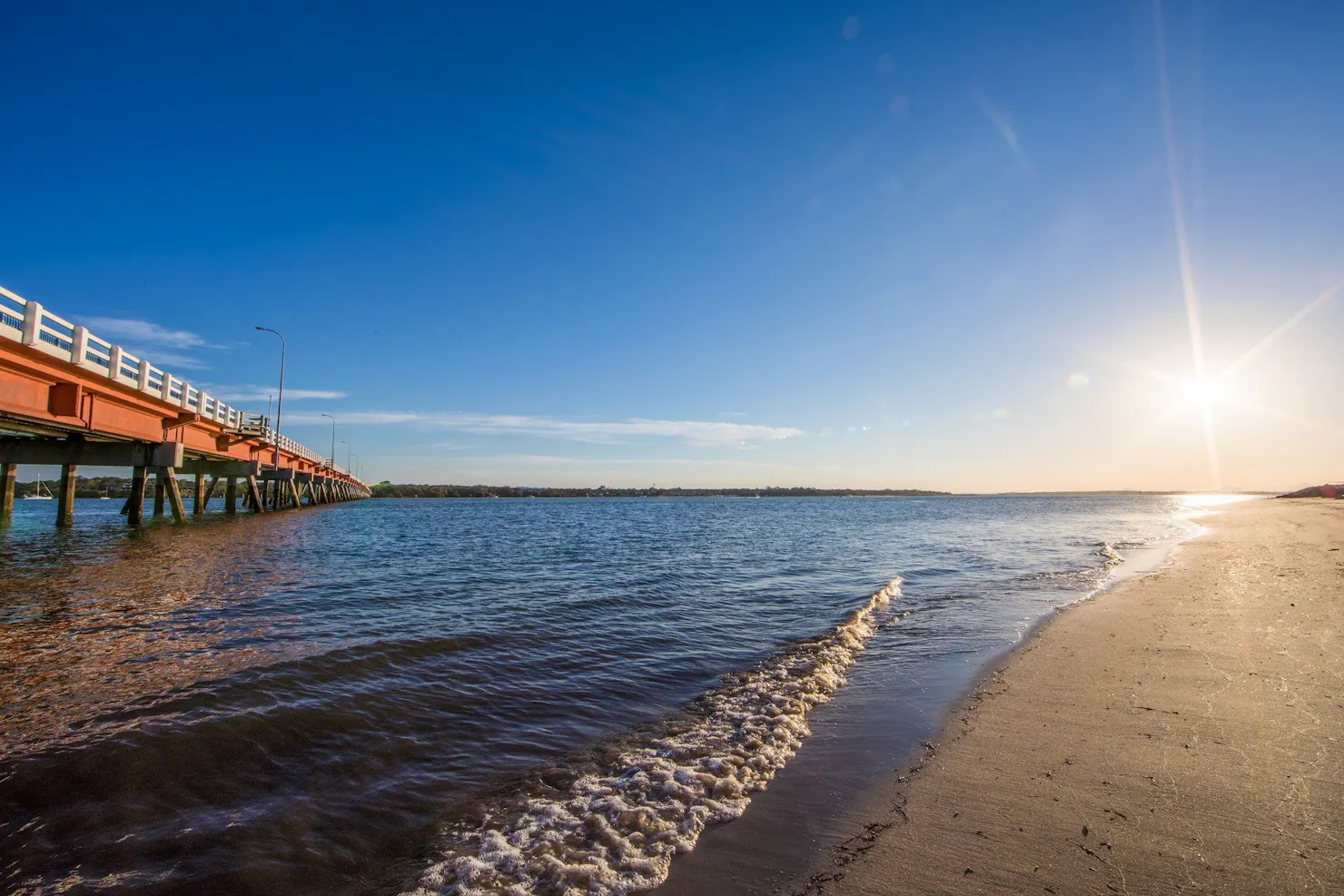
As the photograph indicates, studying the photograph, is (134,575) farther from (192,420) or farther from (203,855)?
(192,420)

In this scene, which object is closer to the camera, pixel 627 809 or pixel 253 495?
pixel 627 809

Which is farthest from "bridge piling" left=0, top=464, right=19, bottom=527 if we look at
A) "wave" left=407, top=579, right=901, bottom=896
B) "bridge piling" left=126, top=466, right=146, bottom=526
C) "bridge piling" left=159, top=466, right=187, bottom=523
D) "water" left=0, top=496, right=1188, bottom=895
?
"wave" left=407, top=579, right=901, bottom=896

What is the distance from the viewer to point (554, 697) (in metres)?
7.18

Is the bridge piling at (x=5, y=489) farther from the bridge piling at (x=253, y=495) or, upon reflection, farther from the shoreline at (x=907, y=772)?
the shoreline at (x=907, y=772)

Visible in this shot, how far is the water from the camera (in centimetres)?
389

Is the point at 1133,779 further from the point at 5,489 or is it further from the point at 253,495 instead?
the point at 253,495

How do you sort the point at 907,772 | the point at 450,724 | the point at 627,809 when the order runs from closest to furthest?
1. the point at 627,809
2. the point at 907,772
3. the point at 450,724

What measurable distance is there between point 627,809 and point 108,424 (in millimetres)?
24979

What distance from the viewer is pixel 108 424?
2055 cm

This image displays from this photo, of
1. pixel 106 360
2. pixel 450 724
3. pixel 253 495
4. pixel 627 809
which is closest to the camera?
pixel 627 809

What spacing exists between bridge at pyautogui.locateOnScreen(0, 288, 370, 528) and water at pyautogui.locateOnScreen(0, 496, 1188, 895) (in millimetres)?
5128

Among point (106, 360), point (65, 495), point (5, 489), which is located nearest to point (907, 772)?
point (106, 360)

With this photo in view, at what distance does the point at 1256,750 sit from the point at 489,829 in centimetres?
598

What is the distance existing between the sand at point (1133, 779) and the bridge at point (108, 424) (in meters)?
20.3
